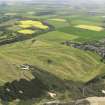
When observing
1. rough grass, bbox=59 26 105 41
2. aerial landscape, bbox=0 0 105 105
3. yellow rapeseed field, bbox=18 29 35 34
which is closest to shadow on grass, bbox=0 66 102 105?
aerial landscape, bbox=0 0 105 105

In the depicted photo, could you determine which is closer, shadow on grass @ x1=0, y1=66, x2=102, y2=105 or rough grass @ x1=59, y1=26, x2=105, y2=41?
shadow on grass @ x1=0, y1=66, x2=102, y2=105

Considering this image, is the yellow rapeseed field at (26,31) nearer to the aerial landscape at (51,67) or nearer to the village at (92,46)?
the aerial landscape at (51,67)

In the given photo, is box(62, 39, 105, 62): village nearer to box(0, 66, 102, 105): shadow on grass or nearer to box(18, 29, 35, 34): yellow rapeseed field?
box(18, 29, 35, 34): yellow rapeseed field

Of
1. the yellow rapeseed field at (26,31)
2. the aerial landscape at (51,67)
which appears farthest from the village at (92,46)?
the yellow rapeseed field at (26,31)

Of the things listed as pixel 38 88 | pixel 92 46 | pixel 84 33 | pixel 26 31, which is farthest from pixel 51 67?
pixel 26 31

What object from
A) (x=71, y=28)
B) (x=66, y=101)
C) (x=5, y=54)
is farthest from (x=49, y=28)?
(x=66, y=101)

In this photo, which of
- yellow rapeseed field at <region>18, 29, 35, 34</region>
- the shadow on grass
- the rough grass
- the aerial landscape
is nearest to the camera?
the shadow on grass

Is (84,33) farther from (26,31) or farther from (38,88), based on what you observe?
(38,88)

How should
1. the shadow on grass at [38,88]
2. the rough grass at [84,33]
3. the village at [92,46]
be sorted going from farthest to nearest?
the rough grass at [84,33], the village at [92,46], the shadow on grass at [38,88]

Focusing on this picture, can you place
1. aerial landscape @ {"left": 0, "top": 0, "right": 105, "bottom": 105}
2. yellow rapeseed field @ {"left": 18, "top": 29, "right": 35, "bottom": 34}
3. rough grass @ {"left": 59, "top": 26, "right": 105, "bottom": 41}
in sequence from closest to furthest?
aerial landscape @ {"left": 0, "top": 0, "right": 105, "bottom": 105} → rough grass @ {"left": 59, "top": 26, "right": 105, "bottom": 41} → yellow rapeseed field @ {"left": 18, "top": 29, "right": 35, "bottom": 34}

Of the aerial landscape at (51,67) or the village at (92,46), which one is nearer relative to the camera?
the aerial landscape at (51,67)

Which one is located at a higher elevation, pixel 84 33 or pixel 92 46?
pixel 92 46
